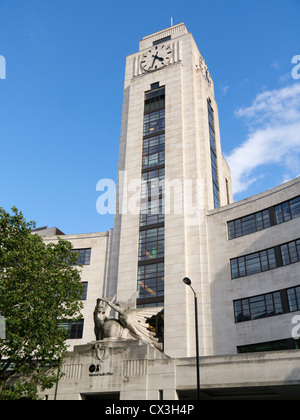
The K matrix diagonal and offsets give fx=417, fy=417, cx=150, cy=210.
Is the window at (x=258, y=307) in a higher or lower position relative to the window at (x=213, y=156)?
lower

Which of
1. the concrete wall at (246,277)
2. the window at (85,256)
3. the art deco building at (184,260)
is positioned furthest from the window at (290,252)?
the window at (85,256)

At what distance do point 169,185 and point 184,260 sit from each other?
9363 mm

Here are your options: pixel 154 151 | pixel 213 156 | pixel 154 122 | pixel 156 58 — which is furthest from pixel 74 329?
pixel 156 58

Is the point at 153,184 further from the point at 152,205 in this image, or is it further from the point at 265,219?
the point at 265,219

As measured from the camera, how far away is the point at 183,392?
29.8m

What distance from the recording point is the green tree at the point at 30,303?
29.1 meters

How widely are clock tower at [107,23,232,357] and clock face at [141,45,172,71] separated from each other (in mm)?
148

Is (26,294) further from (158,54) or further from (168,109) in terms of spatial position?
(158,54)

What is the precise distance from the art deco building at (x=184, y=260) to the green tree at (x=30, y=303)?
262 cm

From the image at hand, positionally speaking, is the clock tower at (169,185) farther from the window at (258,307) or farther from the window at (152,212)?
the window at (258,307)

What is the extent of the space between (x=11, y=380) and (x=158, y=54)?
44767mm

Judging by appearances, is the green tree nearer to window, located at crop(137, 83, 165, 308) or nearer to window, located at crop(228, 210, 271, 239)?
window, located at crop(137, 83, 165, 308)

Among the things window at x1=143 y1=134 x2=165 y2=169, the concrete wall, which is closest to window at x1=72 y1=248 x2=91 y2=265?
window at x1=143 y1=134 x2=165 y2=169
